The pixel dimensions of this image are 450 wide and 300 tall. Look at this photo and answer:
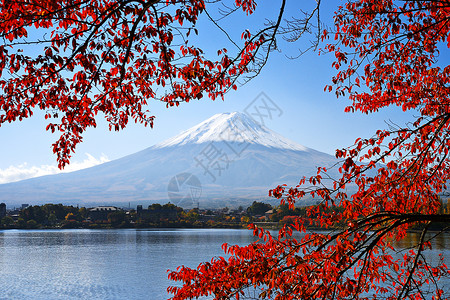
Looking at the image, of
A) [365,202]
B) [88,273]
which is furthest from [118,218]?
[365,202]

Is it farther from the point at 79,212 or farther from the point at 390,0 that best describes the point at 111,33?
the point at 79,212

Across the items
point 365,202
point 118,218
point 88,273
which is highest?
point 365,202

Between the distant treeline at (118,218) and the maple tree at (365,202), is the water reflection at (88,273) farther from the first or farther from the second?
the distant treeline at (118,218)

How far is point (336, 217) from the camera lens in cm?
481

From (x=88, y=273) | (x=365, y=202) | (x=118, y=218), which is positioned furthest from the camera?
(x=118, y=218)

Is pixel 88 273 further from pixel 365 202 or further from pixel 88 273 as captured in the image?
pixel 365 202

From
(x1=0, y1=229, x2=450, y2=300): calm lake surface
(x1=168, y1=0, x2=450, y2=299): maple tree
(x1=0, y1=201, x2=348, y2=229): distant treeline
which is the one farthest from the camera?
(x1=0, y1=201, x2=348, y2=229): distant treeline

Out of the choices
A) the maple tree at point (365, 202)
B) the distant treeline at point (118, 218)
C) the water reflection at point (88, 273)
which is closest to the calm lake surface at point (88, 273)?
the water reflection at point (88, 273)

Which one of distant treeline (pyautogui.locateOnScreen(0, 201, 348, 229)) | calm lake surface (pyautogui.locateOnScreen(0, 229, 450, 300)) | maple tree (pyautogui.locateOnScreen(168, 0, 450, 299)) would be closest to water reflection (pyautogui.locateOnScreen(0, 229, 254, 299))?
calm lake surface (pyautogui.locateOnScreen(0, 229, 450, 300))

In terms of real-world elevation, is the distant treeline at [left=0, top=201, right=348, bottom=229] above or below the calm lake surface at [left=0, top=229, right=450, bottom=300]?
above

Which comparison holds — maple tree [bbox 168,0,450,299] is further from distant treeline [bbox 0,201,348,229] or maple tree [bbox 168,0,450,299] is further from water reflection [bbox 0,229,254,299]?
distant treeline [bbox 0,201,348,229]

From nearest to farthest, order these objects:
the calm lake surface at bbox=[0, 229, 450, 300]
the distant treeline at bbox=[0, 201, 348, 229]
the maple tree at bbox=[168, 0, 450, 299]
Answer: the maple tree at bbox=[168, 0, 450, 299] → the calm lake surface at bbox=[0, 229, 450, 300] → the distant treeline at bbox=[0, 201, 348, 229]

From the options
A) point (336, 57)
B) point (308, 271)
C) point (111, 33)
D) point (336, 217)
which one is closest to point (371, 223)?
point (336, 217)

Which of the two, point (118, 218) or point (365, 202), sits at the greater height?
point (365, 202)
